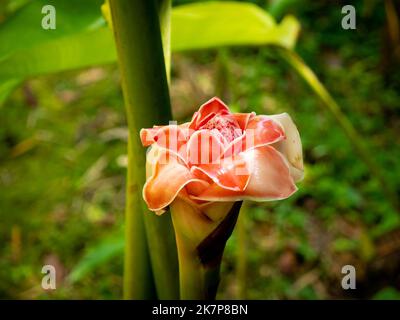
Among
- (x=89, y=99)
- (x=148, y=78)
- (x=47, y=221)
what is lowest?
(x=148, y=78)

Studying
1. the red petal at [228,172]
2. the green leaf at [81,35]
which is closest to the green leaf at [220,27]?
the green leaf at [81,35]

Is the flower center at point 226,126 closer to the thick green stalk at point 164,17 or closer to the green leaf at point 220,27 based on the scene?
the thick green stalk at point 164,17

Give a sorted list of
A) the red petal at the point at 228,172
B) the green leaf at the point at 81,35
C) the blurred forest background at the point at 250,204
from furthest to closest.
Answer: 1. the blurred forest background at the point at 250,204
2. the green leaf at the point at 81,35
3. the red petal at the point at 228,172

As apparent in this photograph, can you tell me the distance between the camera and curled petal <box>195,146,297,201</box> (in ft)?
0.85

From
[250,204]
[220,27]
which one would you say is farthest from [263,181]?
[250,204]

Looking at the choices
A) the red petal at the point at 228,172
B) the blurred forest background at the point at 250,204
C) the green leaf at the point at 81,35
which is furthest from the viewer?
the blurred forest background at the point at 250,204

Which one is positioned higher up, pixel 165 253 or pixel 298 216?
pixel 298 216

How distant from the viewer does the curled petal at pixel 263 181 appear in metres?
0.26
